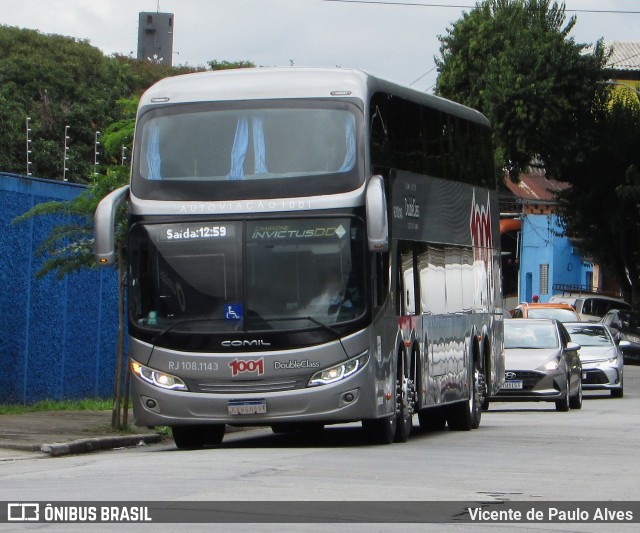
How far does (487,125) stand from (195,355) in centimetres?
848

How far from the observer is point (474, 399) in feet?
72.1

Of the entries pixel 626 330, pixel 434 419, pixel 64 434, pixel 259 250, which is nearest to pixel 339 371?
pixel 259 250

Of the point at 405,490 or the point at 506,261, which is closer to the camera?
the point at 405,490

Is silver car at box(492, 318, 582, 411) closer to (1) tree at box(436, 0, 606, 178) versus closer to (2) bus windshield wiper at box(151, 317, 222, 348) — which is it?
(2) bus windshield wiper at box(151, 317, 222, 348)

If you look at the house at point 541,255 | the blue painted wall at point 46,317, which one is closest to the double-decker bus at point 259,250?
the blue painted wall at point 46,317

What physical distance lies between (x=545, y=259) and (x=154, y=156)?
→ 60.8 meters

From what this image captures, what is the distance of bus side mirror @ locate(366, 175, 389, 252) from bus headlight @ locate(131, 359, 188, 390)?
Answer: 2.49 m

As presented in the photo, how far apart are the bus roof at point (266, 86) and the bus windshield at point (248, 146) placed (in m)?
0.12

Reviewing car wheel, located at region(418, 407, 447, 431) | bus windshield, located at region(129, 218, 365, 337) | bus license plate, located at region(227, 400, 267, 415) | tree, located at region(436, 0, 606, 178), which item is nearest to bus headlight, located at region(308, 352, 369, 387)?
bus windshield, located at region(129, 218, 365, 337)

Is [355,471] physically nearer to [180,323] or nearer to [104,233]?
[180,323]

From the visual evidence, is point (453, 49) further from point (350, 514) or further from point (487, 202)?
point (350, 514)

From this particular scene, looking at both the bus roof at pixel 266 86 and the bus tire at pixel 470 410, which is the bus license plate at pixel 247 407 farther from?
the bus tire at pixel 470 410

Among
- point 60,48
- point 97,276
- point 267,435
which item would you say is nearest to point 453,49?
point 60,48

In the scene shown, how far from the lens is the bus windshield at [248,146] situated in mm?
16672
